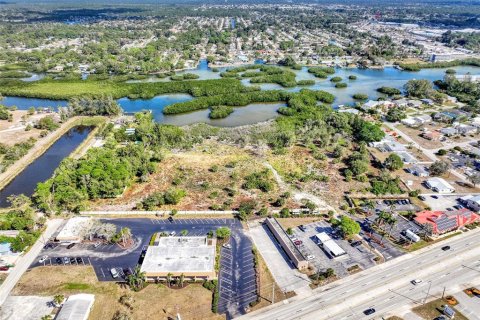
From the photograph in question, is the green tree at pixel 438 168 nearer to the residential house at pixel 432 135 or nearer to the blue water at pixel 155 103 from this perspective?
the residential house at pixel 432 135

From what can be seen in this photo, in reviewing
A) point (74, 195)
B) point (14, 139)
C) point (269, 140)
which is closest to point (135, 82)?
point (14, 139)

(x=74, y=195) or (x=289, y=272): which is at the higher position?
(x=74, y=195)

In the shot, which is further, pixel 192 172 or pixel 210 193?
pixel 192 172

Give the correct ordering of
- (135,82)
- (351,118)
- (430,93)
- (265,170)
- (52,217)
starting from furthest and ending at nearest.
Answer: (135,82)
(430,93)
(351,118)
(265,170)
(52,217)

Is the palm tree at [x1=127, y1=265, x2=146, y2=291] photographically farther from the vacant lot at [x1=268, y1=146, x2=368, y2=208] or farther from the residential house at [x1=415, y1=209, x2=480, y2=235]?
the residential house at [x1=415, y1=209, x2=480, y2=235]

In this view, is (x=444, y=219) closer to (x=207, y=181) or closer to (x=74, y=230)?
(x=207, y=181)

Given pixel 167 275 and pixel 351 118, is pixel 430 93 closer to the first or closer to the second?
pixel 351 118

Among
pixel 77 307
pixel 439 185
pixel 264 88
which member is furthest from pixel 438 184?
pixel 264 88

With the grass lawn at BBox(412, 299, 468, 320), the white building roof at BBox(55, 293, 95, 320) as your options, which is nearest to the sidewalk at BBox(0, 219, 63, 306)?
the white building roof at BBox(55, 293, 95, 320)
